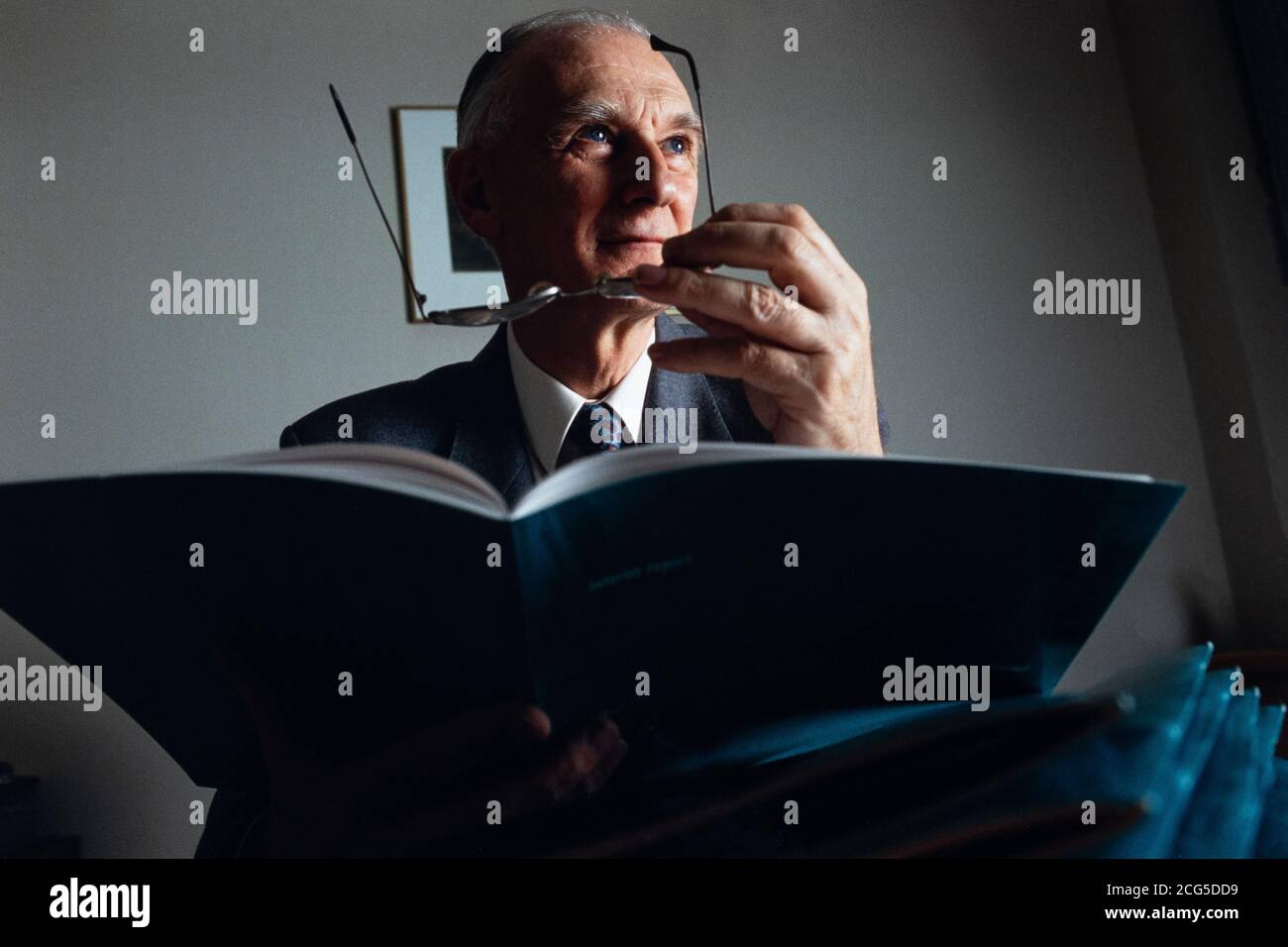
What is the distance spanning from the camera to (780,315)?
874 millimetres

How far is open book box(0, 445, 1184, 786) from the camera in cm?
46

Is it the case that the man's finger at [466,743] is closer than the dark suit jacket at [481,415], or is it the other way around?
the man's finger at [466,743]

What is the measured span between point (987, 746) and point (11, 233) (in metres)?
2.43

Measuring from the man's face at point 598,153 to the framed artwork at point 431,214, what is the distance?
0.99 m

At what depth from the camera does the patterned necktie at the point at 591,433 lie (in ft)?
3.99

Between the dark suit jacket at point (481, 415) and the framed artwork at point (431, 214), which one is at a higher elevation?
the framed artwork at point (431, 214)

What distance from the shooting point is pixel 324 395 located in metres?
2.26

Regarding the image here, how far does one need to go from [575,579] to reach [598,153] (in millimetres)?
913

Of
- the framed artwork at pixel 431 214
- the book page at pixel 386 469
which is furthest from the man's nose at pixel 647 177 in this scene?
the framed artwork at pixel 431 214

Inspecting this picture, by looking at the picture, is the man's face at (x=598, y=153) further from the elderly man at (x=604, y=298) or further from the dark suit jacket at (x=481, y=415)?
the dark suit jacket at (x=481, y=415)

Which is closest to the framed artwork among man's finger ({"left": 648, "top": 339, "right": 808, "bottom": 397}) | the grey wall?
the grey wall

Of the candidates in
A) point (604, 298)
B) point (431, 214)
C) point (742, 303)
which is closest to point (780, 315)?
point (742, 303)
